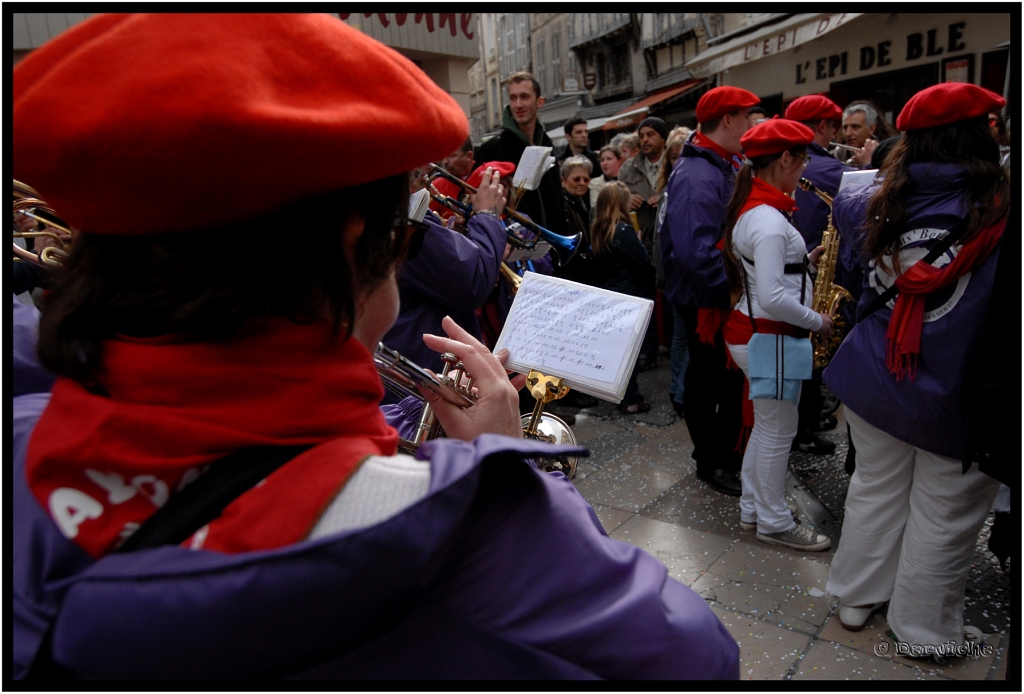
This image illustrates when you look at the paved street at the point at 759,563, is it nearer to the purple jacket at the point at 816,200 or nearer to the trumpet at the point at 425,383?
the purple jacket at the point at 816,200

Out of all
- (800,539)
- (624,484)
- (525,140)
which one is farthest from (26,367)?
(525,140)

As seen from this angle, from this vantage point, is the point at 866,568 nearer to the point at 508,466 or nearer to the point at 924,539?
the point at 924,539

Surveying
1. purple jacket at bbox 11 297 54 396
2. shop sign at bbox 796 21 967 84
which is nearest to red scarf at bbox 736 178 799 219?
purple jacket at bbox 11 297 54 396

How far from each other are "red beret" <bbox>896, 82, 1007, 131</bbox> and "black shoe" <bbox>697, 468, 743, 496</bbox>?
85.5 inches

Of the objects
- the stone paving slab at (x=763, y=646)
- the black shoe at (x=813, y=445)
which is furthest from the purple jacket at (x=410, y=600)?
the black shoe at (x=813, y=445)

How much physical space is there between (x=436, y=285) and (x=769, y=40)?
28.7ft

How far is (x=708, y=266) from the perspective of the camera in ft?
12.8

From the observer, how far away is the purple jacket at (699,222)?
3904mm

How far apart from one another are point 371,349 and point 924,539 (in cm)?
242

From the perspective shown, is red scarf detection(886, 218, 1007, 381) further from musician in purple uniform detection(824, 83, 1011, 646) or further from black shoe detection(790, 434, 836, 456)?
black shoe detection(790, 434, 836, 456)

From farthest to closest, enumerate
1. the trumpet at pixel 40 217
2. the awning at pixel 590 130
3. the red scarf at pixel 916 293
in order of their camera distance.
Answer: the awning at pixel 590 130
the red scarf at pixel 916 293
the trumpet at pixel 40 217

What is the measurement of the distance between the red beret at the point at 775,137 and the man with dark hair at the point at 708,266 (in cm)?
59

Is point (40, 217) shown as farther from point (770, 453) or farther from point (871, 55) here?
point (871, 55)

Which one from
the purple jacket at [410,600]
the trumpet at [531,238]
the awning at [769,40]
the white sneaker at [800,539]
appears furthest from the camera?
the awning at [769,40]
